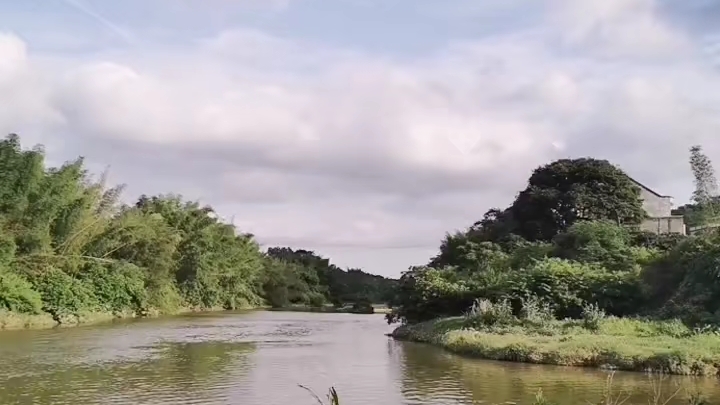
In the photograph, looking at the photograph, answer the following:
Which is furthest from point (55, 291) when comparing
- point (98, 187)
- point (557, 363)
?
point (557, 363)

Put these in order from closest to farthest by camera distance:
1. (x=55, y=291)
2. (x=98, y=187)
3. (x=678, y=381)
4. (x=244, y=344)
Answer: (x=678, y=381) < (x=244, y=344) < (x=55, y=291) < (x=98, y=187)

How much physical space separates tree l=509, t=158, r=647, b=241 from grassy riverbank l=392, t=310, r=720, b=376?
53.4 feet

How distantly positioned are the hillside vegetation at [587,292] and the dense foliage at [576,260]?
5 centimetres

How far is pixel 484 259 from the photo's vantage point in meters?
37.5

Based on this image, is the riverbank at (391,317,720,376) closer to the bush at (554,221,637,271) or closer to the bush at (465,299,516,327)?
the bush at (465,299,516,327)

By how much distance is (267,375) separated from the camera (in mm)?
19016

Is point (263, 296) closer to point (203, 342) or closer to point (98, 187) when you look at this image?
point (98, 187)

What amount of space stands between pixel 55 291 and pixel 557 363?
2601cm

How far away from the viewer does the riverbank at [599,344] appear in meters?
18.7

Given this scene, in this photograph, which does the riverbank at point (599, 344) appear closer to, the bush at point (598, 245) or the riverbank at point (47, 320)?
the bush at point (598, 245)

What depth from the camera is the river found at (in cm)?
1541

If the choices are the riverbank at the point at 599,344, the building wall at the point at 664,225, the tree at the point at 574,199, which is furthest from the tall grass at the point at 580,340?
the building wall at the point at 664,225

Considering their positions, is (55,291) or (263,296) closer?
(55,291)

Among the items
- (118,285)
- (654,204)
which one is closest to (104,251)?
(118,285)
